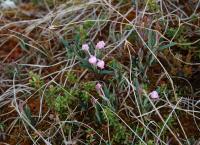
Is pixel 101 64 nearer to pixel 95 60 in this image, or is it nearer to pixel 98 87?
pixel 95 60

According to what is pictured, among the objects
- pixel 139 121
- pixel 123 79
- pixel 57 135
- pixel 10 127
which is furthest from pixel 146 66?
pixel 10 127

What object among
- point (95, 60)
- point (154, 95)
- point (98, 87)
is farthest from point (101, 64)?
point (154, 95)

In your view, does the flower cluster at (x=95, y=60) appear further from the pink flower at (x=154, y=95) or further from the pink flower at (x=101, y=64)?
the pink flower at (x=154, y=95)

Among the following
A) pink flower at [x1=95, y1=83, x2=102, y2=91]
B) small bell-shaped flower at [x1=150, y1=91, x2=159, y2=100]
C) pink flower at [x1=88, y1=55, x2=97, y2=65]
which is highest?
pink flower at [x1=88, y1=55, x2=97, y2=65]

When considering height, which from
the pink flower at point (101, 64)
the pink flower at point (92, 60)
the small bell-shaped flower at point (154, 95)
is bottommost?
the small bell-shaped flower at point (154, 95)

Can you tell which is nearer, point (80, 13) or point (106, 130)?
point (106, 130)

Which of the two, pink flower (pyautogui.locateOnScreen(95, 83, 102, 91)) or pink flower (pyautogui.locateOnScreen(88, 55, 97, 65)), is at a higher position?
pink flower (pyautogui.locateOnScreen(88, 55, 97, 65))

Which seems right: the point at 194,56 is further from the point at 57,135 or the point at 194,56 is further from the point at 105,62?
the point at 57,135

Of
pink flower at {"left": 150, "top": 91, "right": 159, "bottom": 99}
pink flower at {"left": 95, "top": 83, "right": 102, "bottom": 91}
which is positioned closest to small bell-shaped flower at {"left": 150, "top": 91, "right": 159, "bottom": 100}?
pink flower at {"left": 150, "top": 91, "right": 159, "bottom": 99}

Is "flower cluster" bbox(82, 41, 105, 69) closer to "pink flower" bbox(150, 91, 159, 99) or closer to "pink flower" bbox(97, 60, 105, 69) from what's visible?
"pink flower" bbox(97, 60, 105, 69)

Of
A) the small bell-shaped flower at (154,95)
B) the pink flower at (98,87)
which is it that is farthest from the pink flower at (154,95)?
the pink flower at (98,87)

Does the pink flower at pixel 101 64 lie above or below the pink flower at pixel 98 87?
above
